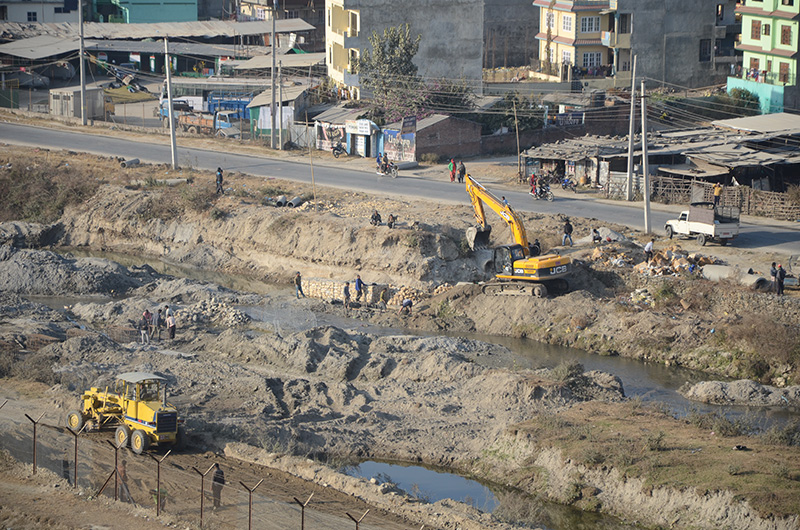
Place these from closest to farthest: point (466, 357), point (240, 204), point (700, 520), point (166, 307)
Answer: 1. point (700, 520)
2. point (466, 357)
3. point (166, 307)
4. point (240, 204)

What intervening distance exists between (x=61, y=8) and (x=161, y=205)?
50.7 metres

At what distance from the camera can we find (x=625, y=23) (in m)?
74.9

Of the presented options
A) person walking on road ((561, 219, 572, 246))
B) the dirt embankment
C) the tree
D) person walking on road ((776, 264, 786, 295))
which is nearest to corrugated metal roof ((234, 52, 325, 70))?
the tree

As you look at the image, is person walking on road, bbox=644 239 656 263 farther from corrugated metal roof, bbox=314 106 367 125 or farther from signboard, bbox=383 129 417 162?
corrugated metal roof, bbox=314 106 367 125

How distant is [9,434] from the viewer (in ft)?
86.0

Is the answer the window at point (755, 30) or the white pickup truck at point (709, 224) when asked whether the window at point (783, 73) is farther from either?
the white pickup truck at point (709, 224)

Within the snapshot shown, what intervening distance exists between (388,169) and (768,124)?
21.8 m

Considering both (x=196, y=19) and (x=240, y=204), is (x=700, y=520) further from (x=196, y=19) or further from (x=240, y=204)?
(x=196, y=19)

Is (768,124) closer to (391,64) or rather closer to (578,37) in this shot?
(578,37)

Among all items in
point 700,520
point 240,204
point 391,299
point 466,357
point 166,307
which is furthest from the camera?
point 240,204

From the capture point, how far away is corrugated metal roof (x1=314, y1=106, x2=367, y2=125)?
63.0m

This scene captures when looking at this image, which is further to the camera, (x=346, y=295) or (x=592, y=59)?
(x=592, y=59)

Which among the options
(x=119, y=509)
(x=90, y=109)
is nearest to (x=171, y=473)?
(x=119, y=509)

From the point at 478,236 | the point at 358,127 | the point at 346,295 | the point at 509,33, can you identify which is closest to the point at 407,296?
the point at 346,295
